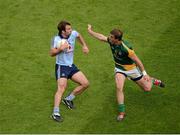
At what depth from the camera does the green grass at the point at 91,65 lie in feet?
40.7

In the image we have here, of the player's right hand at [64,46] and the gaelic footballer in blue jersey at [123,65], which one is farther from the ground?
the player's right hand at [64,46]

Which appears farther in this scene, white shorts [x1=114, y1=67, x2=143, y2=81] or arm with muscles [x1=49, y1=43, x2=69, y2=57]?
white shorts [x1=114, y1=67, x2=143, y2=81]

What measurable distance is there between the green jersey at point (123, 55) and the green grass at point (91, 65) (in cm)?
117

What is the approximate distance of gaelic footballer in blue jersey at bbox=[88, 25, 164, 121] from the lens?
12.1m

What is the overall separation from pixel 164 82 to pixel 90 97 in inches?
86.5

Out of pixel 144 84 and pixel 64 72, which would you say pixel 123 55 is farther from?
pixel 64 72

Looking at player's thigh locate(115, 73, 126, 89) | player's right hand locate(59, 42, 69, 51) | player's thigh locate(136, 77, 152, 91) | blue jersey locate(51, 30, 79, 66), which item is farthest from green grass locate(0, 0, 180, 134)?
player's right hand locate(59, 42, 69, 51)

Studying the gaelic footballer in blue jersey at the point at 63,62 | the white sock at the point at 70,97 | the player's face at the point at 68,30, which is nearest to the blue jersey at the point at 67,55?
the gaelic footballer in blue jersey at the point at 63,62

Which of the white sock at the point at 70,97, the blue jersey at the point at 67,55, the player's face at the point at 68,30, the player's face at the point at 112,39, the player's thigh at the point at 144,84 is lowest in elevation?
the white sock at the point at 70,97

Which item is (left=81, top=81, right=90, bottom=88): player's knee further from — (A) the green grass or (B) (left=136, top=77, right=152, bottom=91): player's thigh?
(B) (left=136, top=77, right=152, bottom=91): player's thigh

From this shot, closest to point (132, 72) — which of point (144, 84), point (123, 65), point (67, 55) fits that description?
point (123, 65)

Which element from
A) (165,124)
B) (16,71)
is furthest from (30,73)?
(165,124)

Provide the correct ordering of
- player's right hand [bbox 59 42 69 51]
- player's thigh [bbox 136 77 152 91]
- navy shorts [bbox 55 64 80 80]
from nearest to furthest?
1. player's right hand [bbox 59 42 69 51]
2. navy shorts [bbox 55 64 80 80]
3. player's thigh [bbox 136 77 152 91]

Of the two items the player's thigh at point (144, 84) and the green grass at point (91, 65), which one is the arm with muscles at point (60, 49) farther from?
the player's thigh at point (144, 84)
